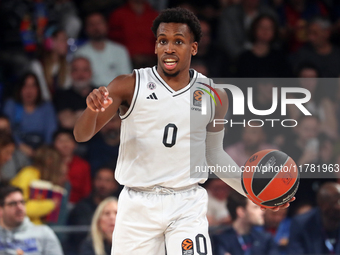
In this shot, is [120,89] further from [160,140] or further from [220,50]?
[220,50]

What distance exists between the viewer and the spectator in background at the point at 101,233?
16.8 feet

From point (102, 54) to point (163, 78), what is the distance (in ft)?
12.3

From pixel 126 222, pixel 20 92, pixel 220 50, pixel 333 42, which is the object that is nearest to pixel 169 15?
pixel 126 222

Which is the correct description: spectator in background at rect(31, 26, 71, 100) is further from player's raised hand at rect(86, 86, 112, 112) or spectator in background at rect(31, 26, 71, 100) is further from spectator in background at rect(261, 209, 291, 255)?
player's raised hand at rect(86, 86, 112, 112)

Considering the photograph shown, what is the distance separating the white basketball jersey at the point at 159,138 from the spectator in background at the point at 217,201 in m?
2.36

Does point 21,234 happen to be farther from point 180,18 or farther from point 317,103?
point 317,103

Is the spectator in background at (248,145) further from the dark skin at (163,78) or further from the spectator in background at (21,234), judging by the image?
the dark skin at (163,78)

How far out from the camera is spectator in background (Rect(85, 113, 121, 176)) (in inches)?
257

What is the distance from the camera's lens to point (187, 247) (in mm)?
3379

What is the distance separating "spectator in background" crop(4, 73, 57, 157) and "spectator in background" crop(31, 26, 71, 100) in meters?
0.36

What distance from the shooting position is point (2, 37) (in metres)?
7.53

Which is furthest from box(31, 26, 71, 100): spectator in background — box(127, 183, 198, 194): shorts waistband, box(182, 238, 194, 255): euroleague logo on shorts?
box(182, 238, 194, 255): euroleague logo on shorts

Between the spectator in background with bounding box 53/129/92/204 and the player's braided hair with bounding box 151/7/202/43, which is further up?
the player's braided hair with bounding box 151/7/202/43

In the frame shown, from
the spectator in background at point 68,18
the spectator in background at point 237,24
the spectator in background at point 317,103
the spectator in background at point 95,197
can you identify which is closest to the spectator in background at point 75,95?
the spectator in background at point 68,18
